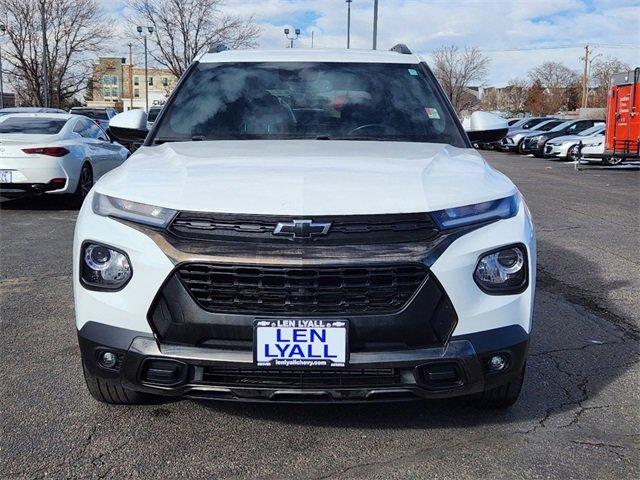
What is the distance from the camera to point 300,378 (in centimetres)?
266

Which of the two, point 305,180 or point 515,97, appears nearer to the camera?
point 305,180

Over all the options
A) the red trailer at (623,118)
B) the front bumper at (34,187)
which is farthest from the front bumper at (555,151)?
the front bumper at (34,187)

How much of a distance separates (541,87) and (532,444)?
7627 cm

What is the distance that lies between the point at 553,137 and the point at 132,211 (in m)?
26.5

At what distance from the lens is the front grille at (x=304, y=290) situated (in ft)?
8.54

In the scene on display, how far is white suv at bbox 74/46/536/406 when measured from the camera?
259 centimetres

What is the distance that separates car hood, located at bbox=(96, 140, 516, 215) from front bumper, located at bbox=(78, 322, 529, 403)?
1.81 feet

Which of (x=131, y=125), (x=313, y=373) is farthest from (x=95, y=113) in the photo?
(x=313, y=373)

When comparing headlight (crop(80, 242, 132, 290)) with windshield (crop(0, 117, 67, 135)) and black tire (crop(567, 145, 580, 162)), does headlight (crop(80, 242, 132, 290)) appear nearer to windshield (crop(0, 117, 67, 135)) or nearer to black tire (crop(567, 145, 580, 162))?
windshield (crop(0, 117, 67, 135))

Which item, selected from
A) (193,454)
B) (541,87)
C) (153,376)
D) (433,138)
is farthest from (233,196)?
(541,87)

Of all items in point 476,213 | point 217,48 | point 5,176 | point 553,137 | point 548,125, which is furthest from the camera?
point 548,125

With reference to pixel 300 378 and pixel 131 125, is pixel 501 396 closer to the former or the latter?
pixel 300 378

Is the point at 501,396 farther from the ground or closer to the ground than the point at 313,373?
closer to the ground

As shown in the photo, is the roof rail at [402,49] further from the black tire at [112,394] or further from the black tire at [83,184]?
the black tire at [83,184]
